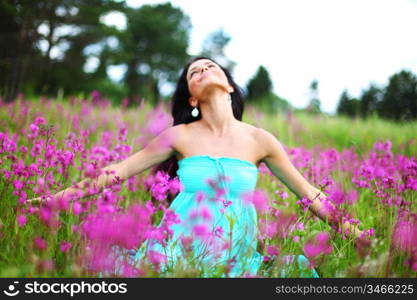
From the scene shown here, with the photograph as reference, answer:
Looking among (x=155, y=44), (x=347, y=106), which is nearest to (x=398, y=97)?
(x=347, y=106)

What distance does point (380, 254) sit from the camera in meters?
1.84

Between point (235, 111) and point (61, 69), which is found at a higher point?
point (61, 69)

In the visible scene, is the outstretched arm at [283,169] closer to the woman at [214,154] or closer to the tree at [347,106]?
the woman at [214,154]

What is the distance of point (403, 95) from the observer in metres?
4.98

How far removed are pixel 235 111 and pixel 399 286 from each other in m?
2.07

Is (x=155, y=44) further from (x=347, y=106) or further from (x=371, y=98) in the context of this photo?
(x=371, y=98)

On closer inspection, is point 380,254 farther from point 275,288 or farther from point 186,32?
point 186,32

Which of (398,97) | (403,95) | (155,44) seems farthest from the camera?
(155,44)

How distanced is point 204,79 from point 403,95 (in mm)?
3343

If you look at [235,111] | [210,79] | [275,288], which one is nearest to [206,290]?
[275,288]

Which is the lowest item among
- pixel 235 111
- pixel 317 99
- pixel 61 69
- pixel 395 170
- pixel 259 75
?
pixel 395 170

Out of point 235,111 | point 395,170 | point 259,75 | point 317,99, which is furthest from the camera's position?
point 259,75

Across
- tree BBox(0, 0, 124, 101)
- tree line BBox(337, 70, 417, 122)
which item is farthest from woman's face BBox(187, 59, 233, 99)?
tree BBox(0, 0, 124, 101)

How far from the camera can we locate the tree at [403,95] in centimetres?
471
